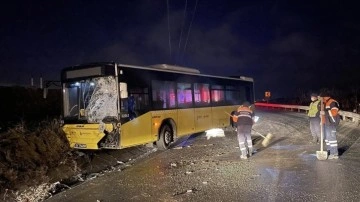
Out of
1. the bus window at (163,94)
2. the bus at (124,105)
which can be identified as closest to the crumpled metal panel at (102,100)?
the bus at (124,105)

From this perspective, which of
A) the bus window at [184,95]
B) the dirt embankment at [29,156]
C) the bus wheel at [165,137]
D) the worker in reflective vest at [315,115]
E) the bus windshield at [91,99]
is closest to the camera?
the dirt embankment at [29,156]

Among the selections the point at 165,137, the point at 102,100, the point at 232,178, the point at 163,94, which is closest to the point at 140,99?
the point at 102,100

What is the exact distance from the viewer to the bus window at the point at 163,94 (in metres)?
13.5

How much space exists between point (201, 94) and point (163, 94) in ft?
10.5

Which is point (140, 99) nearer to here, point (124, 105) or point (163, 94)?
point (124, 105)

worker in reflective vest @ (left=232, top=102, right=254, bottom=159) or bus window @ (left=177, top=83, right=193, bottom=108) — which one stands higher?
bus window @ (left=177, top=83, right=193, bottom=108)

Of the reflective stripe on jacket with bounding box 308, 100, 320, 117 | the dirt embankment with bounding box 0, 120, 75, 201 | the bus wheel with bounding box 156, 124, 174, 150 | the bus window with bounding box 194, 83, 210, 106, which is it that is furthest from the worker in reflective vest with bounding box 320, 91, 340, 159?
the dirt embankment with bounding box 0, 120, 75, 201

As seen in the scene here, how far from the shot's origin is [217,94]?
18188 millimetres

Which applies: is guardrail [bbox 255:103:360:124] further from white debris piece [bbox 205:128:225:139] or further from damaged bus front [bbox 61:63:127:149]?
damaged bus front [bbox 61:63:127:149]

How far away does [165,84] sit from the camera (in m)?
14.2

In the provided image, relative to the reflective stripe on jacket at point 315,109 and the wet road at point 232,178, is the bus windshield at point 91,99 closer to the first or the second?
the wet road at point 232,178

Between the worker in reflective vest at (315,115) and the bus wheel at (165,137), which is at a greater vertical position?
the worker in reflective vest at (315,115)

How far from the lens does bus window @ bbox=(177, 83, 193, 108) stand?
15.0 m

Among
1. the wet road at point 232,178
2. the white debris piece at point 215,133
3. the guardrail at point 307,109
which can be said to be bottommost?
the wet road at point 232,178
